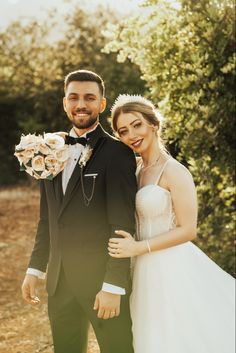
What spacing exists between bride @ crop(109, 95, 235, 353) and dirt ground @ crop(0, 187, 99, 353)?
6.20ft

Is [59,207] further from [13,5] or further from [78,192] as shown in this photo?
[13,5]

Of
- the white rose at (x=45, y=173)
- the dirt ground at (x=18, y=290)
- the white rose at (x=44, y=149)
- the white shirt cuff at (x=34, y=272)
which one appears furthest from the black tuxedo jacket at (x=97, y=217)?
the dirt ground at (x=18, y=290)

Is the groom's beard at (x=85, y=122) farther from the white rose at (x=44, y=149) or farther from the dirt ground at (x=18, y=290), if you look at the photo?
the dirt ground at (x=18, y=290)

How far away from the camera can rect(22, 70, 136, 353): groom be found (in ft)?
9.84

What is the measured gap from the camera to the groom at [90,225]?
3.00 meters

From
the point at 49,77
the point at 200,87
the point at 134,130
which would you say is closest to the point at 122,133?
the point at 134,130

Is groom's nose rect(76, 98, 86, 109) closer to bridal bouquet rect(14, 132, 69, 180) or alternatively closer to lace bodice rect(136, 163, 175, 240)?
bridal bouquet rect(14, 132, 69, 180)

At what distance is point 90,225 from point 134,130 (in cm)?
63

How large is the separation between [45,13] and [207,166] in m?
12.8

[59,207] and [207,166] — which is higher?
[207,166]

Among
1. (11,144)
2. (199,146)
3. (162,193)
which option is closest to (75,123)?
(162,193)

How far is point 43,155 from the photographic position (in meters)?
3.26

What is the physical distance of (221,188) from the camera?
616 centimetres

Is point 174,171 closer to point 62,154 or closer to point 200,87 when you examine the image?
point 62,154
